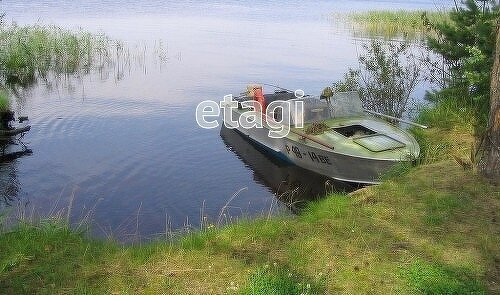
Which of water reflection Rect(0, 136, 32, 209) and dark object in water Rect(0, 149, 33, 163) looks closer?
water reflection Rect(0, 136, 32, 209)

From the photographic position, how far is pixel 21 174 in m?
12.8

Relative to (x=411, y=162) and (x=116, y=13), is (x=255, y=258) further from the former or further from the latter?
(x=116, y=13)

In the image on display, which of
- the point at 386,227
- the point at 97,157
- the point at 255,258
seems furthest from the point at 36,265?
the point at 97,157

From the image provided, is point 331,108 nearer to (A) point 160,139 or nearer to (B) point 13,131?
(A) point 160,139

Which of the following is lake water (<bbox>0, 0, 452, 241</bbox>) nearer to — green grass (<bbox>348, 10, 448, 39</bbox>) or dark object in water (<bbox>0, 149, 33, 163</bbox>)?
dark object in water (<bbox>0, 149, 33, 163</bbox>)

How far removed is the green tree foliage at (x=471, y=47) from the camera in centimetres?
1091

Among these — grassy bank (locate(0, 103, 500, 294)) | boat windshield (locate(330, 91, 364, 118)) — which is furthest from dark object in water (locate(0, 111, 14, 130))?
boat windshield (locate(330, 91, 364, 118))

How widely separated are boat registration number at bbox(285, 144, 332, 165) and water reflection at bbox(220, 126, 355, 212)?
0.48 meters

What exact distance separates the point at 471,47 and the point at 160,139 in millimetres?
9468

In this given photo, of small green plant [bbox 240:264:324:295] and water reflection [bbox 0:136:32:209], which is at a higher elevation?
small green plant [bbox 240:264:324:295]

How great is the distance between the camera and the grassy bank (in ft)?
16.5

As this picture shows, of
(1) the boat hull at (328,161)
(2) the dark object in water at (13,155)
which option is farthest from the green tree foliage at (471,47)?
(2) the dark object in water at (13,155)

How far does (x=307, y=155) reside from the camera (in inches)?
506

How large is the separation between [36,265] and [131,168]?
780cm
